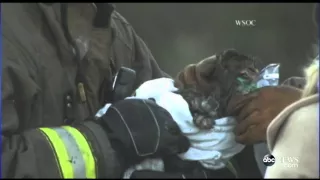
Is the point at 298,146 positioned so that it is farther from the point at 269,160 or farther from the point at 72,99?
the point at 72,99

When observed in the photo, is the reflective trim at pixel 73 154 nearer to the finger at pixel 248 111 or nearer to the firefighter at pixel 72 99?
the firefighter at pixel 72 99

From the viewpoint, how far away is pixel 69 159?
1.31 ft

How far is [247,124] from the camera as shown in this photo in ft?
1.42

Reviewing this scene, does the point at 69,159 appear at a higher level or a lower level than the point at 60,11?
lower

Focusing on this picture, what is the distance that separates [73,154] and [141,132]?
2.3 inches

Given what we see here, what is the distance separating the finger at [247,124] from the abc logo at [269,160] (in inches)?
1.1

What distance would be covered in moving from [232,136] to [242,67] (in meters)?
0.06

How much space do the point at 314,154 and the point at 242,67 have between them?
0.10 meters

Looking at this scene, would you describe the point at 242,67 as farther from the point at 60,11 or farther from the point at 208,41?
the point at 60,11

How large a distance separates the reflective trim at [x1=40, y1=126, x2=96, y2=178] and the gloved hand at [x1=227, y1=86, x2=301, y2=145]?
13cm

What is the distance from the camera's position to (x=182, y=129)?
43 centimetres

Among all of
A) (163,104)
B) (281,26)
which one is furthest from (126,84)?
(281,26)

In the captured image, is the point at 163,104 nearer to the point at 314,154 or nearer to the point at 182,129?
the point at 182,129

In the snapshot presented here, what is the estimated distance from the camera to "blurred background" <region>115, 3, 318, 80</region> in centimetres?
44
